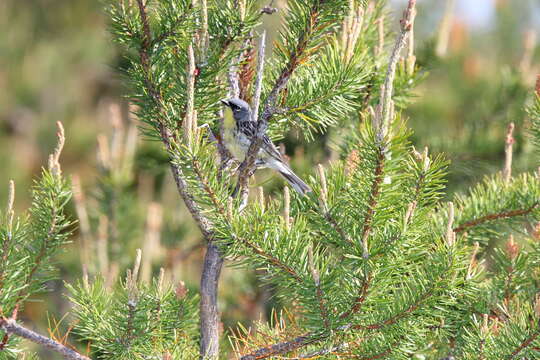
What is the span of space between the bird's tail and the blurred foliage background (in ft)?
0.31

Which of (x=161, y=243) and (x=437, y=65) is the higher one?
(x=437, y=65)

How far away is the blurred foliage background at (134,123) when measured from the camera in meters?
2.49

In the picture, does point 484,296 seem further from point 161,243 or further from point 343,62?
point 161,243

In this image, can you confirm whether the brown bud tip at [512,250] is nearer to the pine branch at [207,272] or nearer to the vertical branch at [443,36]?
the pine branch at [207,272]

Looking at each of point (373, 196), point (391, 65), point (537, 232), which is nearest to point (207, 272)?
point (373, 196)

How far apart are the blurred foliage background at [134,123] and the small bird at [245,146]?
0.30 ft

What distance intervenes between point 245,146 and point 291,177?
0.15 metres

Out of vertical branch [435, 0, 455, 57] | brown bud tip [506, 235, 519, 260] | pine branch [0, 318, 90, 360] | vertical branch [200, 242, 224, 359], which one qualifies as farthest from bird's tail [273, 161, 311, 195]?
vertical branch [435, 0, 455, 57]

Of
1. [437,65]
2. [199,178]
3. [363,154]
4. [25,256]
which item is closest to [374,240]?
[363,154]

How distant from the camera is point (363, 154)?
1102 mm

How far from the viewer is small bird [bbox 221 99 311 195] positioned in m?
1.50

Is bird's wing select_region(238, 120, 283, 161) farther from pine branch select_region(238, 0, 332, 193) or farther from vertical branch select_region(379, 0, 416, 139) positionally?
vertical branch select_region(379, 0, 416, 139)

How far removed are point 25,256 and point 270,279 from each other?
539 millimetres

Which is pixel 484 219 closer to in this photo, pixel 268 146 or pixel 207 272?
pixel 268 146
